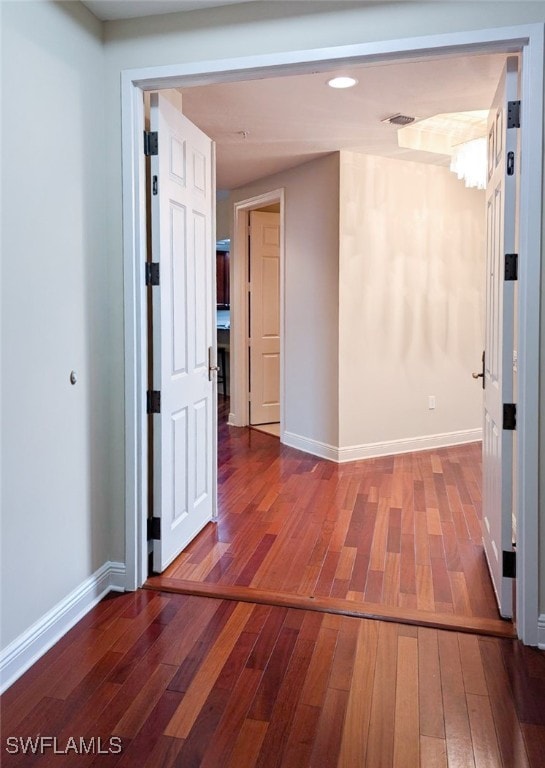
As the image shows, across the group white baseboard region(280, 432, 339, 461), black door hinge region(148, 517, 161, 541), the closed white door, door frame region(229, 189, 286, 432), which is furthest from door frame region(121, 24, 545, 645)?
the closed white door

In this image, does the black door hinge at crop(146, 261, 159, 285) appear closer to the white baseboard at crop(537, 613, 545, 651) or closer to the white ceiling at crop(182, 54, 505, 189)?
the white ceiling at crop(182, 54, 505, 189)

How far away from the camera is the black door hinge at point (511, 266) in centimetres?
234

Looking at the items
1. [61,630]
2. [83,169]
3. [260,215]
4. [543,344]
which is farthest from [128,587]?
[260,215]

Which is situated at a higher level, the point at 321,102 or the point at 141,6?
the point at 321,102

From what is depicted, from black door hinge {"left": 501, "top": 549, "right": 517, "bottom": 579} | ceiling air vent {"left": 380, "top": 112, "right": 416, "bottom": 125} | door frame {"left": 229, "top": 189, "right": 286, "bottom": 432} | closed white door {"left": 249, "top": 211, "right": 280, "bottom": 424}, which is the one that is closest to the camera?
black door hinge {"left": 501, "top": 549, "right": 517, "bottom": 579}

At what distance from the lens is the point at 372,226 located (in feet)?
17.0

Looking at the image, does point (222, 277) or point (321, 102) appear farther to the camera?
point (222, 277)

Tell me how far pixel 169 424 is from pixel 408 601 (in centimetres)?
137

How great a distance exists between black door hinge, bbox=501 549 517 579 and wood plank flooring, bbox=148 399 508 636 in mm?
196

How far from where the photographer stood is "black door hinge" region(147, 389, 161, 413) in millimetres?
2787

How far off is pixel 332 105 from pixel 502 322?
2.13m

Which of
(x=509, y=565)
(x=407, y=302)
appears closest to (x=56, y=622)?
(x=509, y=565)

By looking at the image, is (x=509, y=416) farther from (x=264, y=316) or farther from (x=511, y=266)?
(x=264, y=316)

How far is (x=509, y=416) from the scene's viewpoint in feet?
7.77
